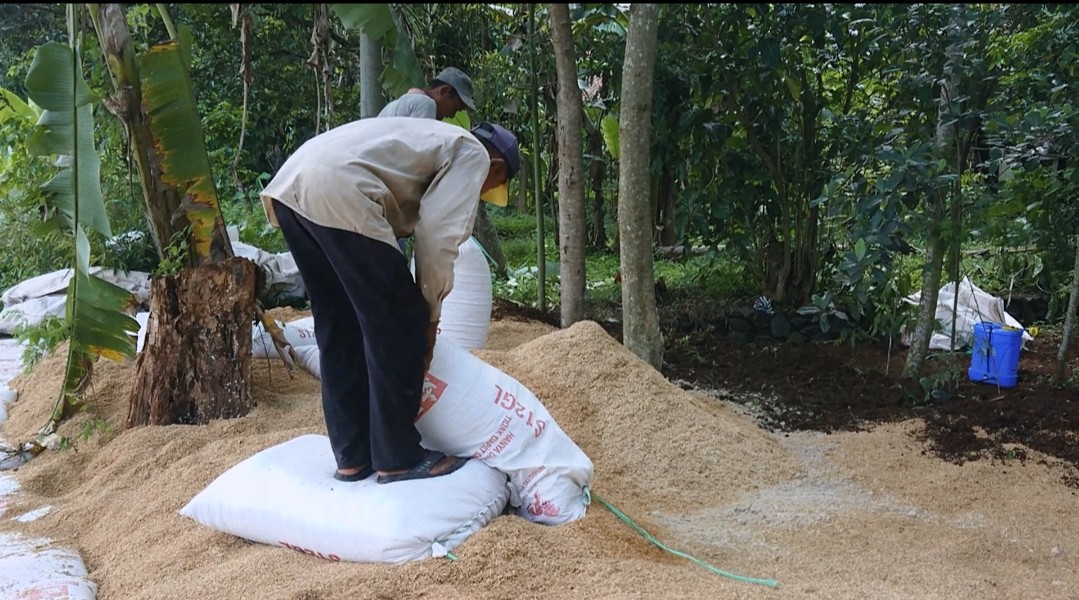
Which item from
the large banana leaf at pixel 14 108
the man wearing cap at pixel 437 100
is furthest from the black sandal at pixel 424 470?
the large banana leaf at pixel 14 108

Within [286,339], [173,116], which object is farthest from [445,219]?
[286,339]

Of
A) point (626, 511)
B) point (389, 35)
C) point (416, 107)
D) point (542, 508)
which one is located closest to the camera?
point (542, 508)

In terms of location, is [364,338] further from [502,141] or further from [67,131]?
[67,131]

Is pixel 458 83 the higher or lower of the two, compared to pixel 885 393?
higher

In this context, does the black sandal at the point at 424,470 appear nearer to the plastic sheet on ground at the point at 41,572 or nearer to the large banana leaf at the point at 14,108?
the plastic sheet on ground at the point at 41,572

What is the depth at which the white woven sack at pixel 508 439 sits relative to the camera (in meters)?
2.38

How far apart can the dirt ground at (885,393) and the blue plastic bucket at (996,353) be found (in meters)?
0.06

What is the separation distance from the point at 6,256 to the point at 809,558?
606cm

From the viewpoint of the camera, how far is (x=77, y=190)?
10.6 ft

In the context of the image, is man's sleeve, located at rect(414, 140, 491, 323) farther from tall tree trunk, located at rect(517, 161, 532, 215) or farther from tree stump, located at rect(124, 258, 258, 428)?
tall tree trunk, located at rect(517, 161, 532, 215)

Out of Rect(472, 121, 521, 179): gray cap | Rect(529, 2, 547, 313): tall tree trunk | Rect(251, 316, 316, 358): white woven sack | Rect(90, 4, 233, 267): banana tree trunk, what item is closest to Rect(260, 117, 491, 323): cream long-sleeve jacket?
Rect(472, 121, 521, 179): gray cap

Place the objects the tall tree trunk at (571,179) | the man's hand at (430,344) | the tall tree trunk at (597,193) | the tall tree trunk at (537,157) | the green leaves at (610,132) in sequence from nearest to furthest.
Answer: the man's hand at (430,344) → the tall tree trunk at (571,179) → the tall tree trunk at (537,157) → the green leaves at (610,132) → the tall tree trunk at (597,193)

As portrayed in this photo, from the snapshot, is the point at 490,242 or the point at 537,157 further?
the point at 490,242

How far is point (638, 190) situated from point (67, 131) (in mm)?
2348
